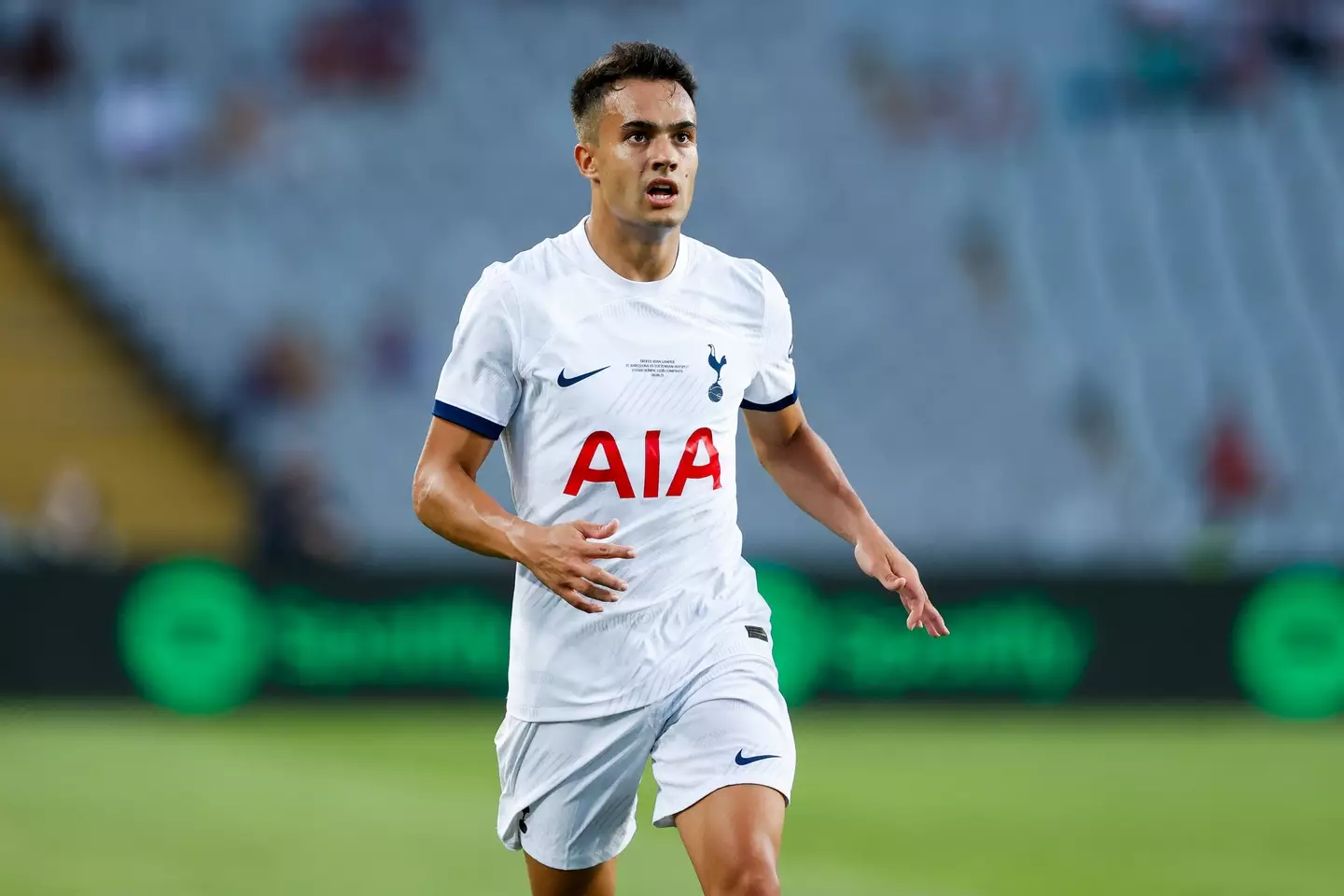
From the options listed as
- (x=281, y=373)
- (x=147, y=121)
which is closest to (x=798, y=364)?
(x=281, y=373)

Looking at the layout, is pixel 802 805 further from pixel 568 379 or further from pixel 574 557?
pixel 574 557

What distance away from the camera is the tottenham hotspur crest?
509 centimetres

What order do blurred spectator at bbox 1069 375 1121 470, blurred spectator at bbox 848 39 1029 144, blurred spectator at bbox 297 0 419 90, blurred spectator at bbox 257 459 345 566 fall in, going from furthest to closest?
blurred spectator at bbox 848 39 1029 144 < blurred spectator at bbox 297 0 419 90 < blurred spectator at bbox 1069 375 1121 470 < blurred spectator at bbox 257 459 345 566

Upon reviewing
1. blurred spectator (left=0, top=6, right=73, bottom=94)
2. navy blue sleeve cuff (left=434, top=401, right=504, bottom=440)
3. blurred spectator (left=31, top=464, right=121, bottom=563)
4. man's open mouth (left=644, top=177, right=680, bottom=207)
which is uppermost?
blurred spectator (left=0, top=6, right=73, bottom=94)

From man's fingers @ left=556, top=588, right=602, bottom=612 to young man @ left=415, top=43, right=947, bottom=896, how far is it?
439mm

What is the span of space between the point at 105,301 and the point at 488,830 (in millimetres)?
10022

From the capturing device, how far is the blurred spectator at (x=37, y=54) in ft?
62.4

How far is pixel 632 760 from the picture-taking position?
504 centimetres

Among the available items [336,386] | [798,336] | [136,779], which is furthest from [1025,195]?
[136,779]

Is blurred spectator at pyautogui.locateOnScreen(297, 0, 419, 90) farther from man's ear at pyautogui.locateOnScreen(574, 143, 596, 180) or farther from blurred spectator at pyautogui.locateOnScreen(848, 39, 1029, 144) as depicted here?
man's ear at pyautogui.locateOnScreen(574, 143, 596, 180)

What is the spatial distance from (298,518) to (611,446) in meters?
11.7

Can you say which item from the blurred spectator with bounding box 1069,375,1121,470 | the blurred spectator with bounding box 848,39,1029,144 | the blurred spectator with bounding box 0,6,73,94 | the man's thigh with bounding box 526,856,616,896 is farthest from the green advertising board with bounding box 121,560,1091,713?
the man's thigh with bounding box 526,856,616,896

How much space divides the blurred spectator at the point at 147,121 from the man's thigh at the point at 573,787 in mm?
14695

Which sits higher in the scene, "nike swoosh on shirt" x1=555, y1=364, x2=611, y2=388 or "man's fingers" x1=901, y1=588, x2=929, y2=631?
"nike swoosh on shirt" x1=555, y1=364, x2=611, y2=388
